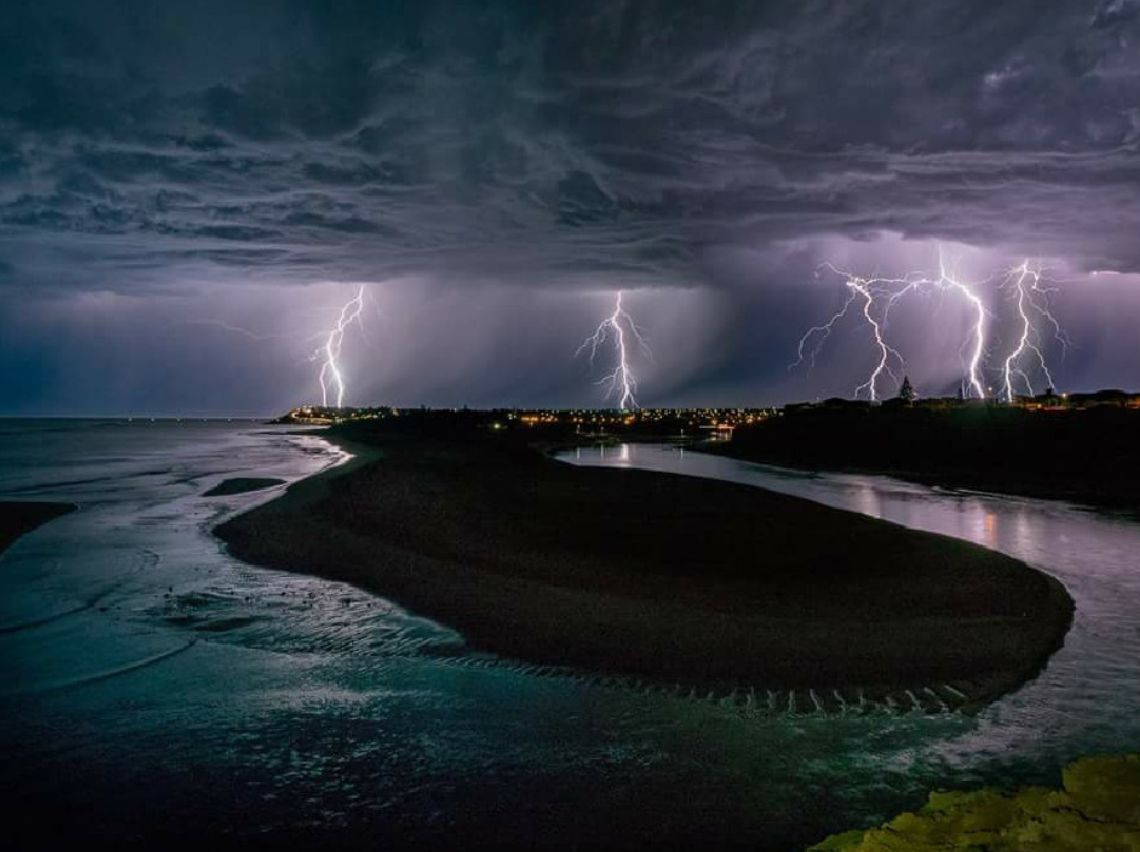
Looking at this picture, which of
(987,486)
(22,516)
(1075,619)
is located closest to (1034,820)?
(1075,619)

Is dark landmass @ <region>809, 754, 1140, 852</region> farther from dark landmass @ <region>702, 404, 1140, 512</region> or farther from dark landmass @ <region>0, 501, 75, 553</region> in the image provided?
dark landmass @ <region>702, 404, 1140, 512</region>

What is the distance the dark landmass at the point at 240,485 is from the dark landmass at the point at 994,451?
36535 millimetres

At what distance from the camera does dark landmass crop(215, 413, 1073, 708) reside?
10.4m

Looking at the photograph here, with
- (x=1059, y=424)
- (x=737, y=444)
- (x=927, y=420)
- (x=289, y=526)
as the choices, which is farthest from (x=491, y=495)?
(x=737, y=444)

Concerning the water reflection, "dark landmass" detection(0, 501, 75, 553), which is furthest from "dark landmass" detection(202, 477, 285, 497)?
the water reflection

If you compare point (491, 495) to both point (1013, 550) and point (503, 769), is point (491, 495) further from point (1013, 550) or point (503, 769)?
point (503, 769)

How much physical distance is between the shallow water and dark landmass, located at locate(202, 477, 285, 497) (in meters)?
23.3

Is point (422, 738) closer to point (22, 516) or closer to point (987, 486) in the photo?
point (22, 516)

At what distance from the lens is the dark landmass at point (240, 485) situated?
1452 inches

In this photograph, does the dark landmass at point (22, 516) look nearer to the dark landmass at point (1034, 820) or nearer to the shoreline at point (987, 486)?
the dark landmass at point (1034, 820)

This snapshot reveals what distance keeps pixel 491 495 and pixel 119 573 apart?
13741mm

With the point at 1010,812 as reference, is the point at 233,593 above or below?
below

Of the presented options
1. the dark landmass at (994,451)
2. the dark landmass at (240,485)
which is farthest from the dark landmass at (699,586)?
the dark landmass at (994,451)

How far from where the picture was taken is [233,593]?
1526cm
